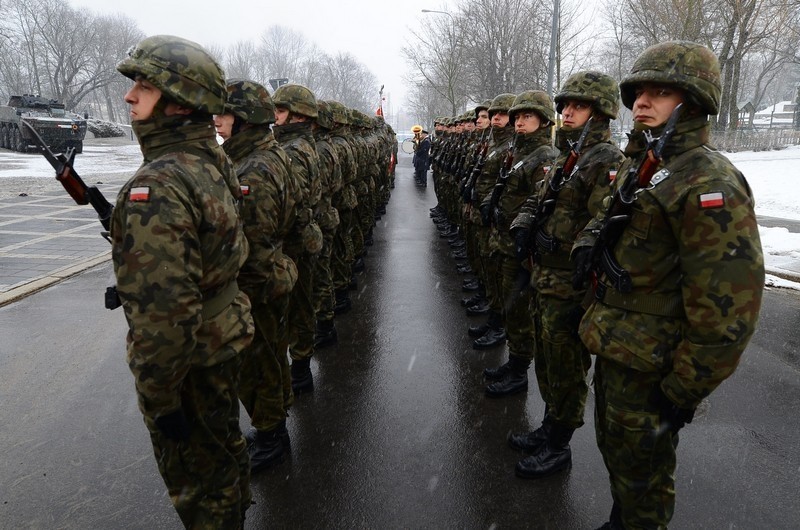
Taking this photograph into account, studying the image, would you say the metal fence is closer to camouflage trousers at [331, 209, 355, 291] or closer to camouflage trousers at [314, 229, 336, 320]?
camouflage trousers at [331, 209, 355, 291]

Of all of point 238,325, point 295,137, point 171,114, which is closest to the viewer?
point 171,114

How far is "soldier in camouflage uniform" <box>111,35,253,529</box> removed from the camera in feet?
5.72

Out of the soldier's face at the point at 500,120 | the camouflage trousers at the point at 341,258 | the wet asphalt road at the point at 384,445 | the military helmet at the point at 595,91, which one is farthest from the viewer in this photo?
the camouflage trousers at the point at 341,258

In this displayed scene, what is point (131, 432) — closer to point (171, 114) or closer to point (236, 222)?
point (236, 222)

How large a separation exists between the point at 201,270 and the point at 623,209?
1697 mm

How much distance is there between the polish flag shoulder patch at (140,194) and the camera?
1.73 meters

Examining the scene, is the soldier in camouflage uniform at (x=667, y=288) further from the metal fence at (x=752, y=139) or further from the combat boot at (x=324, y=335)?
the metal fence at (x=752, y=139)

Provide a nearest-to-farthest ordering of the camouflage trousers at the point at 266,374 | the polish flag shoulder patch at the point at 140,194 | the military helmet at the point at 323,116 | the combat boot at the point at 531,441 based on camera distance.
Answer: the polish flag shoulder patch at the point at 140,194 → the camouflage trousers at the point at 266,374 → the combat boot at the point at 531,441 → the military helmet at the point at 323,116

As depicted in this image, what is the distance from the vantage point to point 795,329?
5402mm

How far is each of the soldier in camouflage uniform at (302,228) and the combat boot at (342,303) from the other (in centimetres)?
184

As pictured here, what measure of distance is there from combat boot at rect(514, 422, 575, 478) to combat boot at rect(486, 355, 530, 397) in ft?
2.91

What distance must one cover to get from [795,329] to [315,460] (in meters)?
5.32

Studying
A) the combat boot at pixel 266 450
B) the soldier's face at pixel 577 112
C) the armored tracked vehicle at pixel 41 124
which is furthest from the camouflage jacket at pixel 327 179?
the armored tracked vehicle at pixel 41 124

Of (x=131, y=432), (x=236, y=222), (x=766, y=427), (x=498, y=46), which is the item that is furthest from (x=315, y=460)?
(x=498, y=46)
